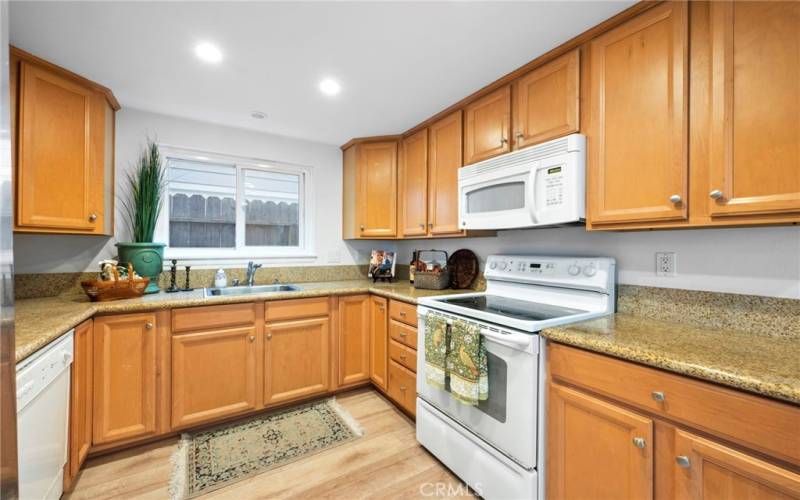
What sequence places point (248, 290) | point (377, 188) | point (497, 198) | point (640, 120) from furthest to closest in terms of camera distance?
point (377, 188) → point (248, 290) → point (497, 198) → point (640, 120)

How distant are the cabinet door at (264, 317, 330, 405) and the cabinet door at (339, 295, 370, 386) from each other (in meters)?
0.12

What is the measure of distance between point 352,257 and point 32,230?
85.7 inches

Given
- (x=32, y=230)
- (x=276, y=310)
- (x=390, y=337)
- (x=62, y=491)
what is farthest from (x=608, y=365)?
(x=32, y=230)

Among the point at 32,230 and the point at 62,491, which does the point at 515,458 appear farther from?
the point at 32,230

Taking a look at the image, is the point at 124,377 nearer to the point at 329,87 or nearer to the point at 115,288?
the point at 115,288

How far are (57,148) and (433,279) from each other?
7.90 ft

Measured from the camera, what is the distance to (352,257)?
132 inches

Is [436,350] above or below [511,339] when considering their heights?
below

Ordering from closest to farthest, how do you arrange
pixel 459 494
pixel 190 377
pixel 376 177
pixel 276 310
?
pixel 459 494 < pixel 190 377 < pixel 276 310 < pixel 376 177

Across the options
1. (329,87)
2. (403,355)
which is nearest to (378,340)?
(403,355)

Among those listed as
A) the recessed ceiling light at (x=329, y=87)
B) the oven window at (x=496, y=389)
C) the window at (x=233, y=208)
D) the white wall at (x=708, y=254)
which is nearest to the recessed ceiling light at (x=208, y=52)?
the recessed ceiling light at (x=329, y=87)

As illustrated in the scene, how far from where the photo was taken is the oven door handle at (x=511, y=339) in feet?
4.53

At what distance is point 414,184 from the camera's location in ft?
9.02

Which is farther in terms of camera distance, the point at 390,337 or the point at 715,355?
the point at 390,337
